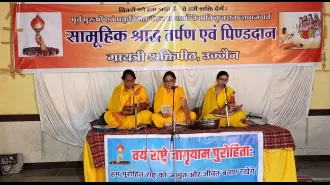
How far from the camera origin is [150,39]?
5.30 metres

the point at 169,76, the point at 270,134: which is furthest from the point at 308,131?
the point at 169,76

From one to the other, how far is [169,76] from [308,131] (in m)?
2.43

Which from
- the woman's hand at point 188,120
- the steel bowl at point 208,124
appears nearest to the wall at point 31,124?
the woman's hand at point 188,120

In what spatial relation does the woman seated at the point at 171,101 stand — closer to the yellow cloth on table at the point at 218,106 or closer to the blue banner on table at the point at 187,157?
the yellow cloth on table at the point at 218,106

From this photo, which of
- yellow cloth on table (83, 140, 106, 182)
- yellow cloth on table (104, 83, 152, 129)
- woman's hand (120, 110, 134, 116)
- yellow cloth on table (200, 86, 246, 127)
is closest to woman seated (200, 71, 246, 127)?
yellow cloth on table (200, 86, 246, 127)

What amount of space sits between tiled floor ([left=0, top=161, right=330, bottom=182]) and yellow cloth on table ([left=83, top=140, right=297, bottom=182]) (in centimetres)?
74

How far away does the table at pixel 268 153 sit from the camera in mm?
4047

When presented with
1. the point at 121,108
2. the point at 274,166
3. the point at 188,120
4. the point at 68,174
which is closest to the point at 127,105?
the point at 121,108

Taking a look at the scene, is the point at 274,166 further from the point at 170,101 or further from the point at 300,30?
the point at 300,30

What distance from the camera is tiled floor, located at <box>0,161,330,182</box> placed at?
4824 millimetres

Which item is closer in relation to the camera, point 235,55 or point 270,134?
point 270,134

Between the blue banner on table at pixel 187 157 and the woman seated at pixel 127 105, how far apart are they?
21.8 inches

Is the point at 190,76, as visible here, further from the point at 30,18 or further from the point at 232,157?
the point at 30,18

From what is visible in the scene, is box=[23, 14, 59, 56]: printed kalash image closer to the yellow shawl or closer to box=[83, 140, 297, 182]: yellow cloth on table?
the yellow shawl
